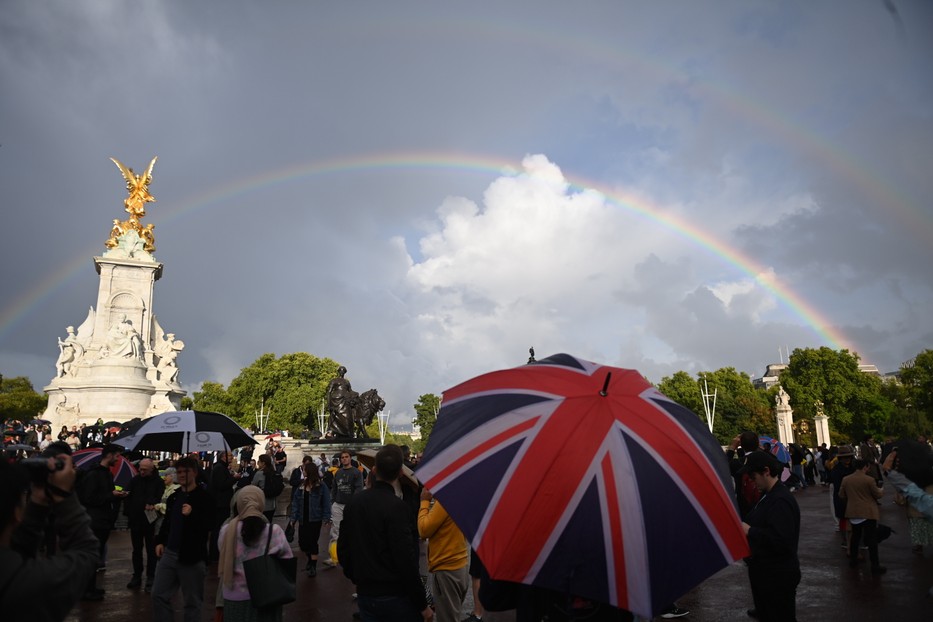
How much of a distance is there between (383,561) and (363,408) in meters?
21.5

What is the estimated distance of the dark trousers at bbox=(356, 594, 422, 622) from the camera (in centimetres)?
431

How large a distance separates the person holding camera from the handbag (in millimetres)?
2112

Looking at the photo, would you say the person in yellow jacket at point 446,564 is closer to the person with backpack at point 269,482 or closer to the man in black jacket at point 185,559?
the man in black jacket at point 185,559

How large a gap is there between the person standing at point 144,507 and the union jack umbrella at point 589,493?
788 centimetres

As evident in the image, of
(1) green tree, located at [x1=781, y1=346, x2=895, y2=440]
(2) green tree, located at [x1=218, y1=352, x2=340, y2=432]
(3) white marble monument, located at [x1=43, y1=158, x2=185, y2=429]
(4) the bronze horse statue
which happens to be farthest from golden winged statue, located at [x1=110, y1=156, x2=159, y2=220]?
(1) green tree, located at [x1=781, y1=346, x2=895, y2=440]

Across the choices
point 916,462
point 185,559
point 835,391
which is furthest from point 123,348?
point 835,391

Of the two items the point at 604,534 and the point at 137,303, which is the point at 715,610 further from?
the point at 137,303

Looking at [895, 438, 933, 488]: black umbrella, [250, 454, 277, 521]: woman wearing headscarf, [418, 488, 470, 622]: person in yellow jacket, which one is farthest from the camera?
[250, 454, 277, 521]: woman wearing headscarf

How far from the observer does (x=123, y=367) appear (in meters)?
41.6

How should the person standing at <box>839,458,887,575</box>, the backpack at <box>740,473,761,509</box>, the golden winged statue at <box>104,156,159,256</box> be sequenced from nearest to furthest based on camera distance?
the backpack at <box>740,473,761,509</box> < the person standing at <box>839,458,887,575</box> < the golden winged statue at <box>104,156,159,256</box>

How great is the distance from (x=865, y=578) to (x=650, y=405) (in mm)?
8894

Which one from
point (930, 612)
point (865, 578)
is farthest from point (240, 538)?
point (865, 578)

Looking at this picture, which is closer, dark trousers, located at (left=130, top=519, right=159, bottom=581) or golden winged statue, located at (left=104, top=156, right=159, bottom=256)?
dark trousers, located at (left=130, top=519, right=159, bottom=581)

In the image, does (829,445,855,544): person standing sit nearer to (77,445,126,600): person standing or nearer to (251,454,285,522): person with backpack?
(251,454,285,522): person with backpack
